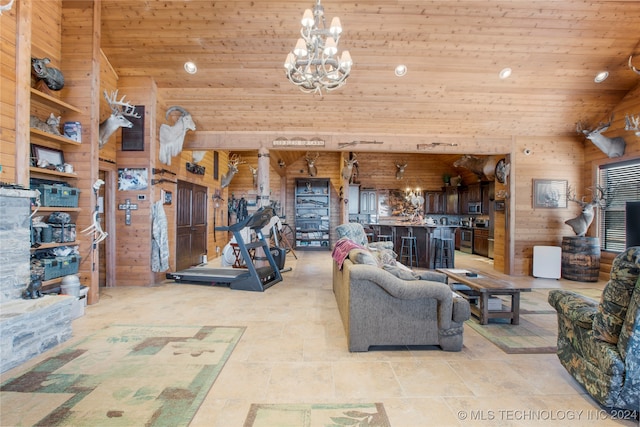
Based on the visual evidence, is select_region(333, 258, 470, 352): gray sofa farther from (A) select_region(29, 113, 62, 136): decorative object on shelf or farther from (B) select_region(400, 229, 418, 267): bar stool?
(B) select_region(400, 229, 418, 267): bar stool

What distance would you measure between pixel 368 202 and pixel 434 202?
2586mm

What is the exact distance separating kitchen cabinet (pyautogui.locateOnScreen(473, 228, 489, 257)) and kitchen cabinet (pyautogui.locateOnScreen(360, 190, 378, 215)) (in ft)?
11.5

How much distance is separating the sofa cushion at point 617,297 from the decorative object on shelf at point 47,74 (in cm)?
592

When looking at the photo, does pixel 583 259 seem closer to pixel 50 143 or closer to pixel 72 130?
pixel 72 130

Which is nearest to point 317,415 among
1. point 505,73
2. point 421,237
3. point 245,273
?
point 245,273

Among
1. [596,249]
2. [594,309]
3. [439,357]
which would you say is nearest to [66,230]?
[439,357]

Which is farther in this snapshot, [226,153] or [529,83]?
[226,153]

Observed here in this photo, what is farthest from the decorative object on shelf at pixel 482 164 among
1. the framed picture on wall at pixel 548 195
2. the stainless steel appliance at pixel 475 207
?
the framed picture on wall at pixel 548 195

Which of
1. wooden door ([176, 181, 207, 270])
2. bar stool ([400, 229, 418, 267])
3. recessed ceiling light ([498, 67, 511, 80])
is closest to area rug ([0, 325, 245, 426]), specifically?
wooden door ([176, 181, 207, 270])

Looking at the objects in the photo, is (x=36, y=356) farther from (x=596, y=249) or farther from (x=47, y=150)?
(x=596, y=249)

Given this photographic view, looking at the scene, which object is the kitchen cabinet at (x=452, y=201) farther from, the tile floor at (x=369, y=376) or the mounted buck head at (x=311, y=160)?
the tile floor at (x=369, y=376)

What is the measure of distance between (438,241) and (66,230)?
6985 mm

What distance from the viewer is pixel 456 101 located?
5.90m

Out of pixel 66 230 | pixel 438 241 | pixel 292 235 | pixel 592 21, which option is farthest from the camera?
pixel 292 235
